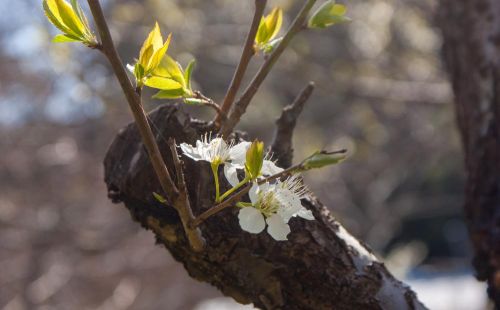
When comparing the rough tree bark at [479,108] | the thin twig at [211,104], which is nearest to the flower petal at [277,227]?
the thin twig at [211,104]

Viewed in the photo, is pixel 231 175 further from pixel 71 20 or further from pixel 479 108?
pixel 479 108

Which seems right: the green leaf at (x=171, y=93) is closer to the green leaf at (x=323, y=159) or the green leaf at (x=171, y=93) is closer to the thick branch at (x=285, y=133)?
the green leaf at (x=323, y=159)

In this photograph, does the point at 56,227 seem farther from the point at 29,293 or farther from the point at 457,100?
the point at 457,100

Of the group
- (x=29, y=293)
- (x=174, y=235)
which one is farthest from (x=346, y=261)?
(x=29, y=293)

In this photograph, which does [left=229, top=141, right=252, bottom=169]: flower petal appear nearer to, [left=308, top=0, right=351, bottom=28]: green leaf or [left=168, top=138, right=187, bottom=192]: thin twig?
[left=168, top=138, right=187, bottom=192]: thin twig

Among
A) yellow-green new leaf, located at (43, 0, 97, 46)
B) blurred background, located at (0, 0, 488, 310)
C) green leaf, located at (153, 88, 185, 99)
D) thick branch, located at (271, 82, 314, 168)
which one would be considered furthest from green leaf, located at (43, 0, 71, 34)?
blurred background, located at (0, 0, 488, 310)

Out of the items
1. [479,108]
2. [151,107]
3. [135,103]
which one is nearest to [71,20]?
[135,103]
